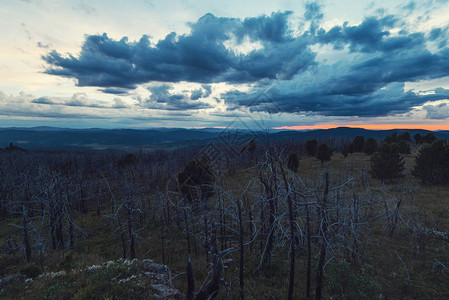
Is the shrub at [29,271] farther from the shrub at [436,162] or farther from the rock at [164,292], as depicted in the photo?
the shrub at [436,162]

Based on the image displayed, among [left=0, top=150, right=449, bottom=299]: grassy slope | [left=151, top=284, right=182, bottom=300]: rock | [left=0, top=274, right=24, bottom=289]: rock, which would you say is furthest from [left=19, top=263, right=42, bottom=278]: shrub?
[left=151, top=284, right=182, bottom=300]: rock

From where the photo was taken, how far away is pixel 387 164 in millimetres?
31391

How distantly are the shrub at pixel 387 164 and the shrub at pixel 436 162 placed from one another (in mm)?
2836

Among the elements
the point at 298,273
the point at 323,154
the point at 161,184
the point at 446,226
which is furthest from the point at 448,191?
the point at 161,184

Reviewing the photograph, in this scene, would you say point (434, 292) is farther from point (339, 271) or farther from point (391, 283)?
point (339, 271)

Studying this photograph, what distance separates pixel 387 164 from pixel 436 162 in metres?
5.85

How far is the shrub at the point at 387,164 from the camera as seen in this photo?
103 ft

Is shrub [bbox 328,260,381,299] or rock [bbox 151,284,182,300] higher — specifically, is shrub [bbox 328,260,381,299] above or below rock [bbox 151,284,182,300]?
above

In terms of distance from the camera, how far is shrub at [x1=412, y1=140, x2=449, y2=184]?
28.6m

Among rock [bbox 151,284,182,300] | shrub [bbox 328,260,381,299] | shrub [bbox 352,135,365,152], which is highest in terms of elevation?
shrub [bbox 352,135,365,152]

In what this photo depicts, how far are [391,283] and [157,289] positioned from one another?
11.2 meters

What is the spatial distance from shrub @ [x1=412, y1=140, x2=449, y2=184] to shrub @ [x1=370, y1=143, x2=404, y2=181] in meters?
2.84

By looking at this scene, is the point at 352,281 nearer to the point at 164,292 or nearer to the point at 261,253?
the point at 261,253

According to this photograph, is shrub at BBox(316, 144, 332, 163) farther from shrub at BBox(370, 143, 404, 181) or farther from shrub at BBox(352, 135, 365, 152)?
shrub at BBox(352, 135, 365, 152)
